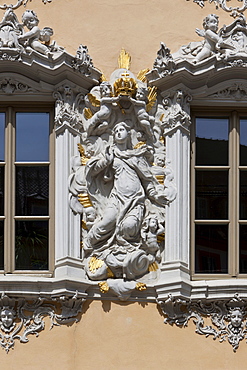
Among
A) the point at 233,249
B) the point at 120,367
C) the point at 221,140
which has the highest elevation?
the point at 221,140

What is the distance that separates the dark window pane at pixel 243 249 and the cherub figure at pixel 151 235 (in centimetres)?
83

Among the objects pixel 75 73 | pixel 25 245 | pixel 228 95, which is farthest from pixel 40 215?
pixel 228 95

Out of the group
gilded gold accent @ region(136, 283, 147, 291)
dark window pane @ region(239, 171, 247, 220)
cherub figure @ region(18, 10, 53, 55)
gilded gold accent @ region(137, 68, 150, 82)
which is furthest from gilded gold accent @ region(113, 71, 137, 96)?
gilded gold accent @ region(136, 283, 147, 291)

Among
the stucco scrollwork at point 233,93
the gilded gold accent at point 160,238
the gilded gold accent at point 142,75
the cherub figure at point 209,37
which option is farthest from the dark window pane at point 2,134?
the stucco scrollwork at point 233,93

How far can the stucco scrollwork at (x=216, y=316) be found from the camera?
485 inches

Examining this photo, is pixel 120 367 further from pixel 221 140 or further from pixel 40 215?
pixel 221 140

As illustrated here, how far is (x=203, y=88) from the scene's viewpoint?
12.8 metres

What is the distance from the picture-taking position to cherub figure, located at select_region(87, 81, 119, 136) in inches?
496

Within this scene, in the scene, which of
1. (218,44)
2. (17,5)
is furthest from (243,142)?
(17,5)

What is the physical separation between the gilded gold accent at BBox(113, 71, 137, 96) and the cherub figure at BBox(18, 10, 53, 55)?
2.52 feet

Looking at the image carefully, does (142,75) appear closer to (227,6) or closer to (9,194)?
(227,6)

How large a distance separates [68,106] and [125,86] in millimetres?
612

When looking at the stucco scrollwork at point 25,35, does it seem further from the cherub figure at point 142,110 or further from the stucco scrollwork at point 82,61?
the cherub figure at point 142,110

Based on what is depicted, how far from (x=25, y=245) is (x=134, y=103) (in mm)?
1800
